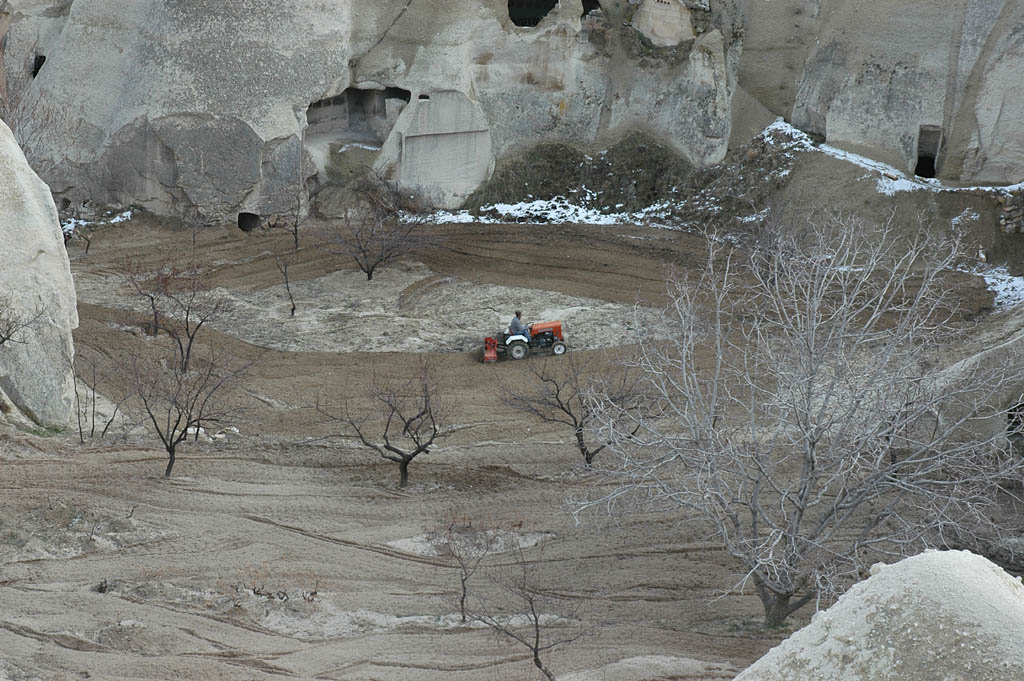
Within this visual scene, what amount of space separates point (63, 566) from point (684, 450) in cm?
783

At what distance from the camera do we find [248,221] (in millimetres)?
28859

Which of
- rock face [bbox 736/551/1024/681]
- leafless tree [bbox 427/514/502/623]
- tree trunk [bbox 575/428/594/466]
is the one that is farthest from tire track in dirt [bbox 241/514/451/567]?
rock face [bbox 736/551/1024/681]

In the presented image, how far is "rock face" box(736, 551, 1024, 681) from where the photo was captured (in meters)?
7.72

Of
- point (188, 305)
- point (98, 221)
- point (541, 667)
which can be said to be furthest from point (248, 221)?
point (541, 667)

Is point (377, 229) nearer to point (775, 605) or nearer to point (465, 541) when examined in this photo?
point (465, 541)

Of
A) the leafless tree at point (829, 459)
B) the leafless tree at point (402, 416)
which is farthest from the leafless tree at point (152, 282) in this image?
the leafless tree at point (829, 459)

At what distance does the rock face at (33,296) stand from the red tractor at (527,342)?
24.7 feet

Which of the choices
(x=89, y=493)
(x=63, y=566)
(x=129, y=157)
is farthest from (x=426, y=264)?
(x=63, y=566)

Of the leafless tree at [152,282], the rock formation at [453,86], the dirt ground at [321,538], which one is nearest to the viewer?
the dirt ground at [321,538]

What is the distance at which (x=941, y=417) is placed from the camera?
14.5 metres

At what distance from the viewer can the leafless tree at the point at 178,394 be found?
18375mm

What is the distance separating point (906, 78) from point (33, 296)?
64.7ft

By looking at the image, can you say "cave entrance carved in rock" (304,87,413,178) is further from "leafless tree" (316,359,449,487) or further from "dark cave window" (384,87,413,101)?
"leafless tree" (316,359,449,487)

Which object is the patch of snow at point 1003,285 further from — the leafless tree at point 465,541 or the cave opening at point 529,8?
the cave opening at point 529,8
